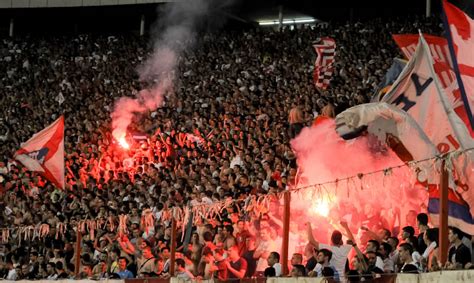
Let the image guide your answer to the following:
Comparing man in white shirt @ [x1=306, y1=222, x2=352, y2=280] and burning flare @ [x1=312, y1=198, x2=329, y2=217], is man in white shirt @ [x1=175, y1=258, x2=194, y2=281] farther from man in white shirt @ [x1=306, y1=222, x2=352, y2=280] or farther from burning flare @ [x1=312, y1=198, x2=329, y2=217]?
man in white shirt @ [x1=306, y1=222, x2=352, y2=280]

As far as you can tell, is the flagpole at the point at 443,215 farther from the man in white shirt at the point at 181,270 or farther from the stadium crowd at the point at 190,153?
the man in white shirt at the point at 181,270

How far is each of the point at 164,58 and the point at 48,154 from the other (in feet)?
34.0

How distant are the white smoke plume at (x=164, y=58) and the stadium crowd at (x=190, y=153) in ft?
1.18

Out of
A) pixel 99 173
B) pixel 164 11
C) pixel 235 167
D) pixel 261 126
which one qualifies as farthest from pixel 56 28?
pixel 235 167

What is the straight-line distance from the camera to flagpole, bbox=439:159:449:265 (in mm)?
7684

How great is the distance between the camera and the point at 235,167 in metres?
16.5

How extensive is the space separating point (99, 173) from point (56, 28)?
17332mm

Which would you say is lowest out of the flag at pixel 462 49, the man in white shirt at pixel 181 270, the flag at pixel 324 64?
the man in white shirt at pixel 181 270

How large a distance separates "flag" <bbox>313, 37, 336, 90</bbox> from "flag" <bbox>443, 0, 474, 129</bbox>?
12.2 metres

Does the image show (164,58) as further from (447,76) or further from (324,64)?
(447,76)

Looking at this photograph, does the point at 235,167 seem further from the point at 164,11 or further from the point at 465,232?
the point at 164,11

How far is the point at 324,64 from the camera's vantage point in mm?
21641

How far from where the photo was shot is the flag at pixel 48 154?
19.1m

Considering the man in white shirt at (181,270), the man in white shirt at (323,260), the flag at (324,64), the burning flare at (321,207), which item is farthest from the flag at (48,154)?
the man in white shirt at (323,260)
